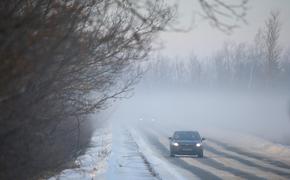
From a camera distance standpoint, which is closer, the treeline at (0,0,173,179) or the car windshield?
the treeline at (0,0,173,179)

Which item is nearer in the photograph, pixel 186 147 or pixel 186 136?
pixel 186 147

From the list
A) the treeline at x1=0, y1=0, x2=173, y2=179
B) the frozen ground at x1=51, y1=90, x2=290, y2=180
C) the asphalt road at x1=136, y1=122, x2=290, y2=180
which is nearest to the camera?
the treeline at x1=0, y1=0, x2=173, y2=179

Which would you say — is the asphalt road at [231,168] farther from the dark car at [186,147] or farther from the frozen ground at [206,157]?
the dark car at [186,147]

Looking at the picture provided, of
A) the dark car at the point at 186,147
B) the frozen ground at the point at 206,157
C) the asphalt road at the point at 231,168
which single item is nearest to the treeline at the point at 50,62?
the frozen ground at the point at 206,157

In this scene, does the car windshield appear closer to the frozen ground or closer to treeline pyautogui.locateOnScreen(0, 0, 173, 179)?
the frozen ground

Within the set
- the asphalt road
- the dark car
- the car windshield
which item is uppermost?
the car windshield

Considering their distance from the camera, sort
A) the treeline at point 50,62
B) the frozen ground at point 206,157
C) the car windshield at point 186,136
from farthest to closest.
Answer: the car windshield at point 186,136 < the frozen ground at point 206,157 < the treeline at point 50,62

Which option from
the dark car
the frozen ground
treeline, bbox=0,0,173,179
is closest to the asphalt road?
the frozen ground

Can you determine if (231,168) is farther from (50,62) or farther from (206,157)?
(50,62)

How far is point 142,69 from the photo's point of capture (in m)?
12.8

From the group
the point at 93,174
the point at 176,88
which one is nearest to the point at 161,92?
the point at 176,88

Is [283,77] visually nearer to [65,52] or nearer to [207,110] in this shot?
[207,110]

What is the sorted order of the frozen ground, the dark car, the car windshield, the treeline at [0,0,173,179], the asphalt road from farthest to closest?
the car windshield
the dark car
the asphalt road
the frozen ground
the treeline at [0,0,173,179]

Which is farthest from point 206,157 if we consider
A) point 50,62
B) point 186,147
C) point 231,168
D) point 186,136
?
point 50,62
